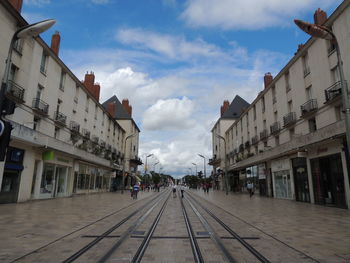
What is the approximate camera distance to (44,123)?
20203 millimetres

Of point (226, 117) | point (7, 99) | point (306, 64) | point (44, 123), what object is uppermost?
point (226, 117)

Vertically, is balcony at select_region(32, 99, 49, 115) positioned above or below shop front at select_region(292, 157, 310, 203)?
above

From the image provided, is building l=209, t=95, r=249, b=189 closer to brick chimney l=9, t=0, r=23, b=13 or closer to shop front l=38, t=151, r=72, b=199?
shop front l=38, t=151, r=72, b=199

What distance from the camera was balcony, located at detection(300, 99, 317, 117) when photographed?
18.2 m

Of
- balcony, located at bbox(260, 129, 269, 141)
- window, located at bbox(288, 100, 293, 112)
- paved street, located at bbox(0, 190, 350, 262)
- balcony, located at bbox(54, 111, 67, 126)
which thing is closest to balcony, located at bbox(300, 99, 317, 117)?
window, located at bbox(288, 100, 293, 112)

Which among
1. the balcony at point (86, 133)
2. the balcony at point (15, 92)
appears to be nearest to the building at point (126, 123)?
the balcony at point (86, 133)

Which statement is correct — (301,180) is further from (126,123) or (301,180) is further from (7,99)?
(126,123)

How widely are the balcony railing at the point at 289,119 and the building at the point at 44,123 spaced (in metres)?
19.7

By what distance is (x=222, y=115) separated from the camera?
55375 mm

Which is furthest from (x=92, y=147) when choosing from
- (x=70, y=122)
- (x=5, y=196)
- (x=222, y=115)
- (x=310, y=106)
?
(x=222, y=115)

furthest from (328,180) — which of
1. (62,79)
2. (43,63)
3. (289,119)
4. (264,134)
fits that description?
(62,79)

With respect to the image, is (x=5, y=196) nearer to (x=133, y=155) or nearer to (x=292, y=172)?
(x=292, y=172)

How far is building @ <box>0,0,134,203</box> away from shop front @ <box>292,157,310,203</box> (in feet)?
65.3

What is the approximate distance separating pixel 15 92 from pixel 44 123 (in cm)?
467
